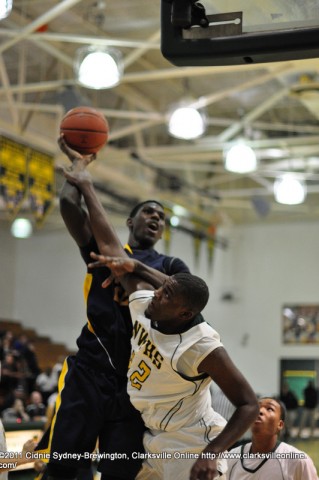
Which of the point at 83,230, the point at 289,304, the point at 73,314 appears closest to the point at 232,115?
the point at 289,304

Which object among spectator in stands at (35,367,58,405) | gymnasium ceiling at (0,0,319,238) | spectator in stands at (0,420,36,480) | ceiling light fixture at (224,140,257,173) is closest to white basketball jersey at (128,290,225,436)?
spectator in stands at (0,420,36,480)

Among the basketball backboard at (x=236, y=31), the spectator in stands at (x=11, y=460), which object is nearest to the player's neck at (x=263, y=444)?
the spectator in stands at (x=11, y=460)

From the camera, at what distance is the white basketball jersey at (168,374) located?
3.40m

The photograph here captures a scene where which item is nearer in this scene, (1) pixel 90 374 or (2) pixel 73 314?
(1) pixel 90 374

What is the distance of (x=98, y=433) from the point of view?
386cm

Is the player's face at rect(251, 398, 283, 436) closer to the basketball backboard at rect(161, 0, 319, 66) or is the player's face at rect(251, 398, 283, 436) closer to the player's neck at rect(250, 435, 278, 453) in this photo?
the player's neck at rect(250, 435, 278, 453)

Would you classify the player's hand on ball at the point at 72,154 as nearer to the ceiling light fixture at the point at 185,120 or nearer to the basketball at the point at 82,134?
the basketball at the point at 82,134

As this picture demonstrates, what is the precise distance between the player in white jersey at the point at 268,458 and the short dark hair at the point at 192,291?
1211 mm

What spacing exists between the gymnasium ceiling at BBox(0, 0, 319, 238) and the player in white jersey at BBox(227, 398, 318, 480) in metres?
6.19

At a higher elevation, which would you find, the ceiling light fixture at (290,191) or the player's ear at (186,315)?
the ceiling light fixture at (290,191)

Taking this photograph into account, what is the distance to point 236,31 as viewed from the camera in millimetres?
3473

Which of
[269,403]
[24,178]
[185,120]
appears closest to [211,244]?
[24,178]

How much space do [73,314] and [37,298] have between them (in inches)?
69.3

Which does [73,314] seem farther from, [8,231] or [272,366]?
[272,366]
